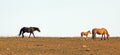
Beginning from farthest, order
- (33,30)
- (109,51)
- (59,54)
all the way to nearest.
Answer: (33,30) → (109,51) → (59,54)

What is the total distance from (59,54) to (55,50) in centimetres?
254

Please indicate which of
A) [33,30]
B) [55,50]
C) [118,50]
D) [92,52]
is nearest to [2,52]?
[55,50]

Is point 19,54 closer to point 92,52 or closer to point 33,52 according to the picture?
point 33,52

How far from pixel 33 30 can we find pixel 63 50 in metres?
24.8

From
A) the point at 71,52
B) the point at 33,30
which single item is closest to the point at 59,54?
the point at 71,52

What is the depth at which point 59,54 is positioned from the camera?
98.5 ft

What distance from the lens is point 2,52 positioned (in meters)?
30.8

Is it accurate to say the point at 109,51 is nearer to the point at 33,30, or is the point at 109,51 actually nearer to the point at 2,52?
the point at 2,52

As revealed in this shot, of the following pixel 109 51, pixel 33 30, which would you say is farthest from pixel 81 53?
pixel 33 30

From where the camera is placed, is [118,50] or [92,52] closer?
[92,52]

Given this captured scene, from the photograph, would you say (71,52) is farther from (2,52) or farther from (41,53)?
(2,52)

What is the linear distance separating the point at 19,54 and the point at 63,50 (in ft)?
12.7

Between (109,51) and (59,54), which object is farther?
(109,51)

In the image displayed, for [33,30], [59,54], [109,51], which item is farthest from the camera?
[33,30]
